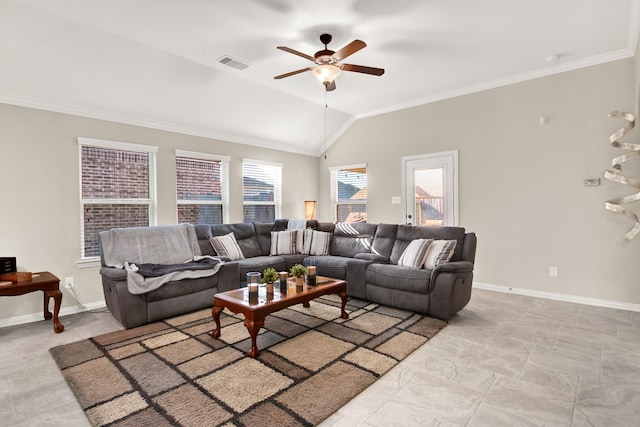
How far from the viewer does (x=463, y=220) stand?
200 inches

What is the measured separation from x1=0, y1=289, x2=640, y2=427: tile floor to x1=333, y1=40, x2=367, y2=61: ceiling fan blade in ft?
8.31

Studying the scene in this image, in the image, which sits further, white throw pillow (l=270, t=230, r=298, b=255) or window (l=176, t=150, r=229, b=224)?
white throw pillow (l=270, t=230, r=298, b=255)

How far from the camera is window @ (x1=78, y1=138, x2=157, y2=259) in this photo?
4.15 metres

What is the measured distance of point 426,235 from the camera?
429 centimetres

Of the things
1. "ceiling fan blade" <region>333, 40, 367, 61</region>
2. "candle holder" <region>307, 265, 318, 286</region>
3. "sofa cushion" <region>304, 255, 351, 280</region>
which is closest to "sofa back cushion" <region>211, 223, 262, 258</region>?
"sofa cushion" <region>304, 255, 351, 280</region>

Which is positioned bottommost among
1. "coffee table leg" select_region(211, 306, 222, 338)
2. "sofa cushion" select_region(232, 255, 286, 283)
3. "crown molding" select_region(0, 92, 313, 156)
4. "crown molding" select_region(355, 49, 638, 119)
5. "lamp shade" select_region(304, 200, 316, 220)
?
"coffee table leg" select_region(211, 306, 222, 338)

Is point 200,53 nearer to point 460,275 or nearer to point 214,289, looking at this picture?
point 214,289

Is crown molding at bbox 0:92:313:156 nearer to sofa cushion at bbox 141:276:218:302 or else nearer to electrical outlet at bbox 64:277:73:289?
electrical outlet at bbox 64:277:73:289

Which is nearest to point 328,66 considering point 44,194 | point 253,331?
point 253,331

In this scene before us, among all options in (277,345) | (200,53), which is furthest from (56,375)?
(200,53)

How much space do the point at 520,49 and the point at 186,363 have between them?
14.7 ft

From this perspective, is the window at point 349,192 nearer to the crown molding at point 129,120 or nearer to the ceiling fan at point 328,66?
the crown molding at point 129,120

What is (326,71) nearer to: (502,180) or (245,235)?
(245,235)

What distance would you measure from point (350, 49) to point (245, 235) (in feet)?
10.4
